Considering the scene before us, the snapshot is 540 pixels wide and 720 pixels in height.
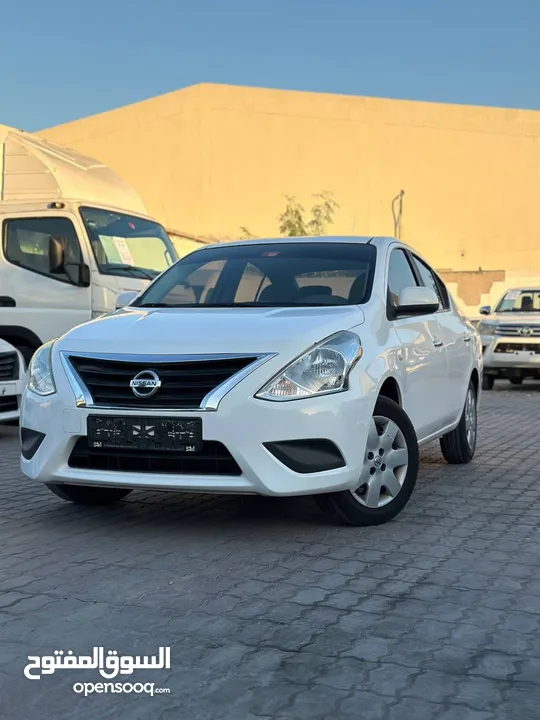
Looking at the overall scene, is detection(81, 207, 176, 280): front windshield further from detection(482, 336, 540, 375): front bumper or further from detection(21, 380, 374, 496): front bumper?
detection(482, 336, 540, 375): front bumper

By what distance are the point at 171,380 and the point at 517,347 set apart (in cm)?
1195

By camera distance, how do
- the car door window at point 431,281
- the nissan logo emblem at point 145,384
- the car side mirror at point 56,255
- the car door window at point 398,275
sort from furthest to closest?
the car side mirror at point 56,255 → the car door window at point 431,281 → the car door window at point 398,275 → the nissan logo emblem at point 145,384

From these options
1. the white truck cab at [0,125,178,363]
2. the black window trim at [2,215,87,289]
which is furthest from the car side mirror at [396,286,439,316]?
the black window trim at [2,215,87,289]

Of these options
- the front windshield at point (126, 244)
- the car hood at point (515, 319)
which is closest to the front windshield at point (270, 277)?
the front windshield at point (126, 244)

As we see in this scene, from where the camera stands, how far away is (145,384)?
181 inches

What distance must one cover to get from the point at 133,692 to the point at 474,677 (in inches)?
43.1

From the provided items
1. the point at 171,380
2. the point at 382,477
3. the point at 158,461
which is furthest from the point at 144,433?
the point at 382,477

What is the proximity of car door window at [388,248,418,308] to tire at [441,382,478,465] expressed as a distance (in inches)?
52.2

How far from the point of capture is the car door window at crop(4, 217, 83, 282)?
1030 cm

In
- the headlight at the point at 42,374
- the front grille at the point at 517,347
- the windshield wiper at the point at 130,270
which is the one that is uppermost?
→ the windshield wiper at the point at 130,270

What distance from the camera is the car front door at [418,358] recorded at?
5559 millimetres

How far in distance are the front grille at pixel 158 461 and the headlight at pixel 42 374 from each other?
0.37 meters

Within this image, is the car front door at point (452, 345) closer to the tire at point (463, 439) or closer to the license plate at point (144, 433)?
the tire at point (463, 439)

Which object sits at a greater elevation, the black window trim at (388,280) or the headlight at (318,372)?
the black window trim at (388,280)
